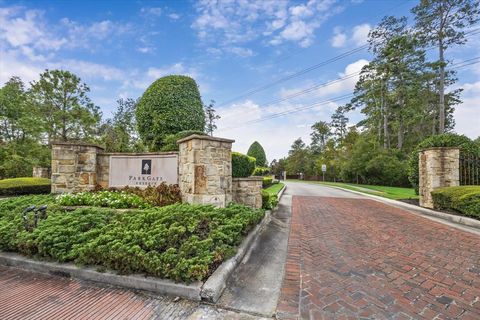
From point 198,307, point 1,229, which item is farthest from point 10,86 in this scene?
point 198,307

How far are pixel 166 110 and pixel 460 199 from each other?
938cm

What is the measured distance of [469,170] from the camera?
692 cm

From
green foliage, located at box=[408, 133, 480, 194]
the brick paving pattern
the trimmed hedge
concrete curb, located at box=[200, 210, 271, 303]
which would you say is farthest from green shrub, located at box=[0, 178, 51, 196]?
green foliage, located at box=[408, 133, 480, 194]

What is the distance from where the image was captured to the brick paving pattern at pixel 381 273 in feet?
6.79

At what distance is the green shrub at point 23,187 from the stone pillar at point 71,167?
15.5 feet

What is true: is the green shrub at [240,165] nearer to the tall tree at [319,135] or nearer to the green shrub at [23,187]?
the green shrub at [23,187]

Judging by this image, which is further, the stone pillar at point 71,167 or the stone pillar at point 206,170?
the stone pillar at point 71,167

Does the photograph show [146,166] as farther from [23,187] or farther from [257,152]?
[257,152]

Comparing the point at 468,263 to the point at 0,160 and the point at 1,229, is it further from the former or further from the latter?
the point at 0,160

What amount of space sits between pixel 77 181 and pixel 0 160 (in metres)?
15.5

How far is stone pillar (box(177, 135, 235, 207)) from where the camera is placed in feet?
15.4

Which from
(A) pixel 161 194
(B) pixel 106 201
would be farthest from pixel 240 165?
(B) pixel 106 201

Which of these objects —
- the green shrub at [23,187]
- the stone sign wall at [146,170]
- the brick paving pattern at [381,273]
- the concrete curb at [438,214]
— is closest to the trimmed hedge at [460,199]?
the concrete curb at [438,214]

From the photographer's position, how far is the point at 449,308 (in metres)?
2.09
